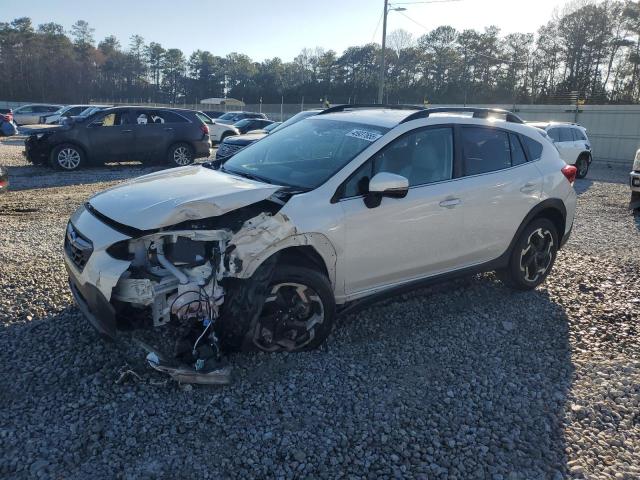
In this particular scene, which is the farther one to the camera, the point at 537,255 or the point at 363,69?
the point at 363,69

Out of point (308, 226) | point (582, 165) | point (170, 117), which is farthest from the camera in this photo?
point (582, 165)

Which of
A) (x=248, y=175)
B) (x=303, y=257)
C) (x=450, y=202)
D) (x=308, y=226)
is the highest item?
(x=248, y=175)

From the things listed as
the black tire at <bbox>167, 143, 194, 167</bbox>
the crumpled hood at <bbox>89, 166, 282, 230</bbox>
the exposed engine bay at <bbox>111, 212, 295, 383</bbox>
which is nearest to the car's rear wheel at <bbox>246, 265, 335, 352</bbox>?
the exposed engine bay at <bbox>111, 212, 295, 383</bbox>

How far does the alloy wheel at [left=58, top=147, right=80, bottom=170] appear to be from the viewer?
43.2 feet

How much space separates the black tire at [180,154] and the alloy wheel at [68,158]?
7.75 feet

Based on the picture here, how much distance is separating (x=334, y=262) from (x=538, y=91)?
46.8 meters

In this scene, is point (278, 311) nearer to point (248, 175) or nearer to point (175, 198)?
point (175, 198)

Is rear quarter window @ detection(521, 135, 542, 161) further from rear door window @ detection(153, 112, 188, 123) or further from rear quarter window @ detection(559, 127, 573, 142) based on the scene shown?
rear quarter window @ detection(559, 127, 573, 142)

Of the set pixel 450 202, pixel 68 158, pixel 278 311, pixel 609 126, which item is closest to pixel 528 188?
pixel 450 202

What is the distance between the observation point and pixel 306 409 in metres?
3.24

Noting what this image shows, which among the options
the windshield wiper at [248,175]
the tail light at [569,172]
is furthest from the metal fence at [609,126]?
the windshield wiper at [248,175]

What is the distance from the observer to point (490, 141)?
16.3ft

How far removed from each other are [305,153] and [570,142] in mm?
14137

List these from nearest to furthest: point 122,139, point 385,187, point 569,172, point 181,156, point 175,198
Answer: point 175,198 < point 385,187 < point 569,172 < point 122,139 < point 181,156
